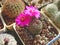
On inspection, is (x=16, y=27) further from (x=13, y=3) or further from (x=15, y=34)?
(x=13, y=3)

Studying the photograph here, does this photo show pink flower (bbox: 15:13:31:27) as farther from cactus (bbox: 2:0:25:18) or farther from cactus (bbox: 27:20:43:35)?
cactus (bbox: 2:0:25:18)

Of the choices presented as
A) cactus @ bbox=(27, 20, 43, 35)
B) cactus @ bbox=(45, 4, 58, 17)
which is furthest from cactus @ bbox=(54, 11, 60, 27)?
cactus @ bbox=(27, 20, 43, 35)

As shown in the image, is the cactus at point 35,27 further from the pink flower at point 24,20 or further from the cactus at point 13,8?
the cactus at point 13,8

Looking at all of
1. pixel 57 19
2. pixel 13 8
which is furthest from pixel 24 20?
pixel 57 19

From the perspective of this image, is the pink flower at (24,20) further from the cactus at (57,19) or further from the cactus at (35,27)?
the cactus at (57,19)

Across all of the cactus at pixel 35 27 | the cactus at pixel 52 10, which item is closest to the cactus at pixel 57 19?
the cactus at pixel 52 10

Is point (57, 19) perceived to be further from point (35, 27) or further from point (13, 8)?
point (13, 8)

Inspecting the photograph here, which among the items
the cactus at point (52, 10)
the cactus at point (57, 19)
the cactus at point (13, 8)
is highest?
the cactus at point (13, 8)

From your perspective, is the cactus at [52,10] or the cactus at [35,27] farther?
the cactus at [52,10]

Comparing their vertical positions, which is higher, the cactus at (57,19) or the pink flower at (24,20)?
the pink flower at (24,20)

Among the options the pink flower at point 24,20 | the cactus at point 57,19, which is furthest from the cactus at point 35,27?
the cactus at point 57,19

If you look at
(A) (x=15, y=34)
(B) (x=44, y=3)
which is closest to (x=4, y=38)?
(A) (x=15, y=34)
